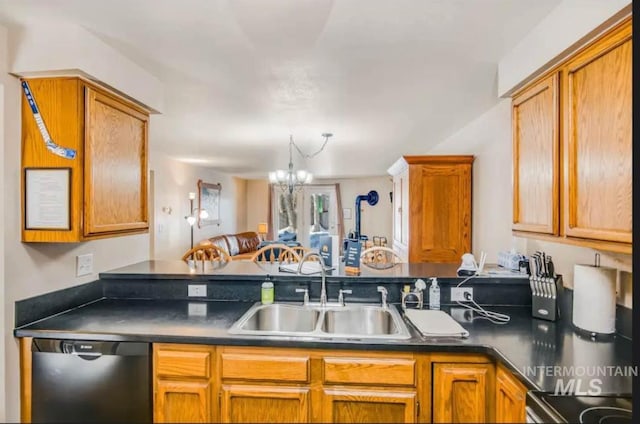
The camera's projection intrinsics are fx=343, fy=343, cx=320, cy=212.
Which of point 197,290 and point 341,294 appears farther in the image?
point 197,290

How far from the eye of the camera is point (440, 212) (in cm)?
337

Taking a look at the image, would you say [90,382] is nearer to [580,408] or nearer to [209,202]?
[580,408]

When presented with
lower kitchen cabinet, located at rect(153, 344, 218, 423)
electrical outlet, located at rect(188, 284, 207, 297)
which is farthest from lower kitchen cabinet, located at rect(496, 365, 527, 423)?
electrical outlet, located at rect(188, 284, 207, 297)

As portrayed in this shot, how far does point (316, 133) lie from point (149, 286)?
7.84ft

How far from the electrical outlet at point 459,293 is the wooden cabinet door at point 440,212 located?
132 centimetres

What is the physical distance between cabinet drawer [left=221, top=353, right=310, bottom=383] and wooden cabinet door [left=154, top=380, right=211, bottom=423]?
14cm

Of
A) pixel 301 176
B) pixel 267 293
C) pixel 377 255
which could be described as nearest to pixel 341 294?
pixel 267 293

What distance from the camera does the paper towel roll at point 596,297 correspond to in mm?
1459

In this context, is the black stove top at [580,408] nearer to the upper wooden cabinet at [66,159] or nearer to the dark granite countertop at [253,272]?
the dark granite countertop at [253,272]

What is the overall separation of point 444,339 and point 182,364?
1171 mm

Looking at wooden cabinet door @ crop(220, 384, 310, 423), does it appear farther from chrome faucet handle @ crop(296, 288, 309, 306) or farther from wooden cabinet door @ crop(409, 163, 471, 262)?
wooden cabinet door @ crop(409, 163, 471, 262)

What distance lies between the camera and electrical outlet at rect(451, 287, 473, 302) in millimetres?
2041

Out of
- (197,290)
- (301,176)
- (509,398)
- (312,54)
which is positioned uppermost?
(312,54)

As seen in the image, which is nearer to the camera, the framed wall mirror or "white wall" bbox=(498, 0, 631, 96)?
"white wall" bbox=(498, 0, 631, 96)
